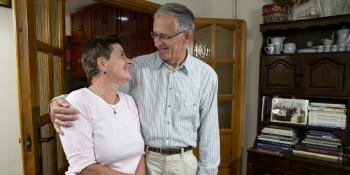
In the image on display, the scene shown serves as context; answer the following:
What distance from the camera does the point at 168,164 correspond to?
126cm

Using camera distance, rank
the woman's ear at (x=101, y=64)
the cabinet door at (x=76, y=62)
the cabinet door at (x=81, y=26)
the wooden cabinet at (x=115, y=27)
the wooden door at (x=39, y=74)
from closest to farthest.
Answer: the woman's ear at (x=101, y=64) → the wooden door at (x=39, y=74) → the wooden cabinet at (x=115, y=27) → the cabinet door at (x=81, y=26) → the cabinet door at (x=76, y=62)

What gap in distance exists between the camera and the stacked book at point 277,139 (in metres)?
2.21

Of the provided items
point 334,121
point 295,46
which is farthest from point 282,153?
point 295,46

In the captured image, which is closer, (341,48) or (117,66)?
(117,66)

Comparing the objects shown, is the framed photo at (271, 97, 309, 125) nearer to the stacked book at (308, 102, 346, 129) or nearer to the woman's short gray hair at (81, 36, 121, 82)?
the stacked book at (308, 102, 346, 129)

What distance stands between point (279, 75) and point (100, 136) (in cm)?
178

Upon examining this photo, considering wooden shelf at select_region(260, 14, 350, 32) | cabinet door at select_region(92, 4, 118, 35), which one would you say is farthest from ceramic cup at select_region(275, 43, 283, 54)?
cabinet door at select_region(92, 4, 118, 35)

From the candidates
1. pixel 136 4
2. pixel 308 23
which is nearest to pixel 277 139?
pixel 308 23

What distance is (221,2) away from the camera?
9.64ft

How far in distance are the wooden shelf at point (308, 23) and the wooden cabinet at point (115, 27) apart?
1359 millimetres

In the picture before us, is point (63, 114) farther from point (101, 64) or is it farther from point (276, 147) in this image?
point (276, 147)

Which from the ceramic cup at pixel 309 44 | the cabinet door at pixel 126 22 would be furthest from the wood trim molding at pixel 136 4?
the ceramic cup at pixel 309 44

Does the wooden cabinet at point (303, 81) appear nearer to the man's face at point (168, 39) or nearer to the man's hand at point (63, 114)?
the man's face at point (168, 39)

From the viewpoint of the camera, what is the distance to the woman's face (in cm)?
107
